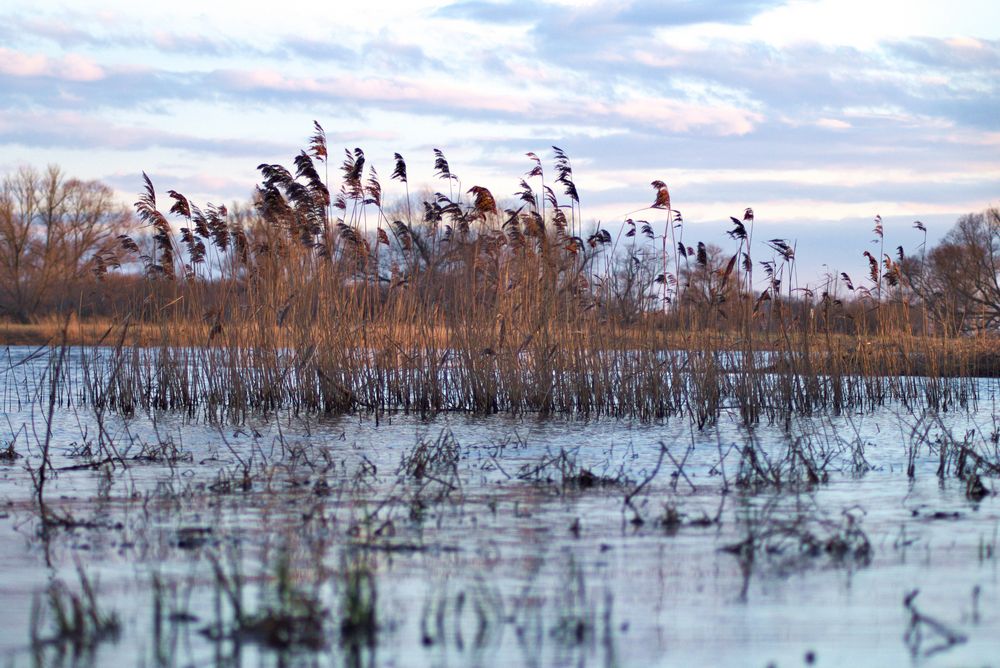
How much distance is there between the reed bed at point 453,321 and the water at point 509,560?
3.34 metres

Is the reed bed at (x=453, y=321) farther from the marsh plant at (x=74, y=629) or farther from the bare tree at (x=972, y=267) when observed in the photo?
the bare tree at (x=972, y=267)

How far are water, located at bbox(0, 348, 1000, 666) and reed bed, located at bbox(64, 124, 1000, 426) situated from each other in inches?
131

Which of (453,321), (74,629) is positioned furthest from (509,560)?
(453,321)

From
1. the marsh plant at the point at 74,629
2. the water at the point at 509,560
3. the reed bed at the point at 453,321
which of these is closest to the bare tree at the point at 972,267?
the reed bed at the point at 453,321

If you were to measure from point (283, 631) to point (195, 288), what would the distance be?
9152 mm

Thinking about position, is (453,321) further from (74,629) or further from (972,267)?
(972,267)

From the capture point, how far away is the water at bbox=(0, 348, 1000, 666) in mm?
2926

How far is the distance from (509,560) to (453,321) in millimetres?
6776

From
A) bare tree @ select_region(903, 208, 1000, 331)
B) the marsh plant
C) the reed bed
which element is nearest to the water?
the marsh plant

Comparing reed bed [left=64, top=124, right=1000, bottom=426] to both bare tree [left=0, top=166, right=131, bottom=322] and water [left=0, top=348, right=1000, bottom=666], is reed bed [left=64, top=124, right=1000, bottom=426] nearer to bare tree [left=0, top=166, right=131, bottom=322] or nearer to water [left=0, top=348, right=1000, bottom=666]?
water [left=0, top=348, right=1000, bottom=666]

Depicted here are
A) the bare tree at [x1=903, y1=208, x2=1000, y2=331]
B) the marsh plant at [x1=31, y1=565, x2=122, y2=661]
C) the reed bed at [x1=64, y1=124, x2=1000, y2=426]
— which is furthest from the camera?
the bare tree at [x1=903, y1=208, x2=1000, y2=331]

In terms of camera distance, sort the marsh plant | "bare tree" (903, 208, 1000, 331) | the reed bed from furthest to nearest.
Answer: "bare tree" (903, 208, 1000, 331) < the reed bed < the marsh plant

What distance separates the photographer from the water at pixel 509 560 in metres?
2.93

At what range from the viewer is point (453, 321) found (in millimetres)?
10719
